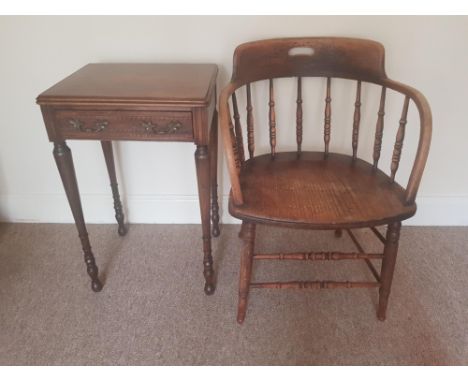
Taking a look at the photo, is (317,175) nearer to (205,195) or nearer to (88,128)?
(205,195)

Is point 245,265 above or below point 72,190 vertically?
below

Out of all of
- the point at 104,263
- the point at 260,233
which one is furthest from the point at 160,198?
the point at 260,233

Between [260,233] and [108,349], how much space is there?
2.50 ft

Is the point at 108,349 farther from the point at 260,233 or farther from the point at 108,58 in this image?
the point at 108,58

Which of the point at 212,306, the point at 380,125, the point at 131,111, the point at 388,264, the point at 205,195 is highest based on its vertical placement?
the point at 131,111

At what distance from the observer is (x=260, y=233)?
1.60 m

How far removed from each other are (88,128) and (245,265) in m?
0.59

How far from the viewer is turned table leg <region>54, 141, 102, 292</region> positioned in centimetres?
104

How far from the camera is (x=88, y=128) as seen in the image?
3.28 feet

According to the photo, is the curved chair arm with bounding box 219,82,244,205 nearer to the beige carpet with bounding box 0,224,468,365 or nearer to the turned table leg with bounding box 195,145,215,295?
the turned table leg with bounding box 195,145,215,295

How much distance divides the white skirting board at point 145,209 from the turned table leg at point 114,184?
3.3 inches

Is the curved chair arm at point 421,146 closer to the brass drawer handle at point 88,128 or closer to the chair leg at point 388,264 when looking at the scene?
the chair leg at point 388,264

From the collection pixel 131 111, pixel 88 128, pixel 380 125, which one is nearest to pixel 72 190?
pixel 88 128

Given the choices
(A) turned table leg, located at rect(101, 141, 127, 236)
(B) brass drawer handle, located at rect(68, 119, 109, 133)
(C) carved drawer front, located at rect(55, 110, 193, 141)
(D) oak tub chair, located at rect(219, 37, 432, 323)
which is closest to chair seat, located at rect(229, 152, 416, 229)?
(D) oak tub chair, located at rect(219, 37, 432, 323)
